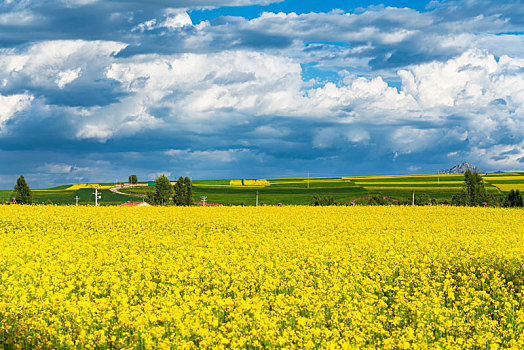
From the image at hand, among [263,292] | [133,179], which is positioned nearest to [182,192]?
[133,179]

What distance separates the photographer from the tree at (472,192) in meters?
83.6

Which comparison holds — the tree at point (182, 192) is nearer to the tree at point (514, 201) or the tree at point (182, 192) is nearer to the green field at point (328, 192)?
the green field at point (328, 192)

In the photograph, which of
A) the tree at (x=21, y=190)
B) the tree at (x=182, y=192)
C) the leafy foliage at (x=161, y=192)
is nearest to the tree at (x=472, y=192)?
the tree at (x=182, y=192)

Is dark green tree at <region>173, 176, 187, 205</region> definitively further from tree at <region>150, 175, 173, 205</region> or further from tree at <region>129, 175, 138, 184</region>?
tree at <region>129, 175, 138, 184</region>

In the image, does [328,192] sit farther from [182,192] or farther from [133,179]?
[133,179]

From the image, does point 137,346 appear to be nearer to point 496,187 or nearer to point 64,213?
point 64,213

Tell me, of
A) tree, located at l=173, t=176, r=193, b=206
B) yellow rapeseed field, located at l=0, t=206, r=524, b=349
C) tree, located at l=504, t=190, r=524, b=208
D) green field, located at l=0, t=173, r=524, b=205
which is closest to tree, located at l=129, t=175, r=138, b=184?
green field, located at l=0, t=173, r=524, b=205

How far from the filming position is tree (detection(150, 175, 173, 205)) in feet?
348

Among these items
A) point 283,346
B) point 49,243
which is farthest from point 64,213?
point 283,346

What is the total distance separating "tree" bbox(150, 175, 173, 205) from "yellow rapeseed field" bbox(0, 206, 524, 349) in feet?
263

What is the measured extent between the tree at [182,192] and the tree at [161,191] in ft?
16.9

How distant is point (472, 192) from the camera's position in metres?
85.0

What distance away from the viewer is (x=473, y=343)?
9938mm

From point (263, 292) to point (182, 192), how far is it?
89544mm
